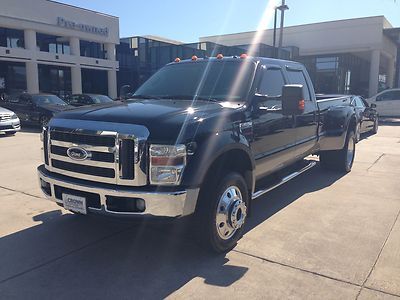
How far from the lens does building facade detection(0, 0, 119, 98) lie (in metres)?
25.3

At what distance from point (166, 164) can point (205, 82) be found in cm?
181

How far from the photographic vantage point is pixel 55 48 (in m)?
30.8

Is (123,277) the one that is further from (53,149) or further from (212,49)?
(212,49)

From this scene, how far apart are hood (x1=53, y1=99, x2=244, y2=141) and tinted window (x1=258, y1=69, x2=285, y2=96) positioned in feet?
2.23

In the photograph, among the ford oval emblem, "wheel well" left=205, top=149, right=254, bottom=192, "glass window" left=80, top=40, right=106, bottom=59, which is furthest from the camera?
"glass window" left=80, top=40, right=106, bottom=59

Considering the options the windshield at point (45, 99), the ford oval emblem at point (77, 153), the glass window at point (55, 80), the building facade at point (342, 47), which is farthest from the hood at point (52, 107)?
the building facade at point (342, 47)

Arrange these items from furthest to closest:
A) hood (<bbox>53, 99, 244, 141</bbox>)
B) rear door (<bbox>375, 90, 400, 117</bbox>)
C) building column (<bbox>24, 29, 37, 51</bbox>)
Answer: building column (<bbox>24, 29, 37, 51</bbox>)
rear door (<bbox>375, 90, 400, 117</bbox>)
hood (<bbox>53, 99, 244, 141</bbox>)

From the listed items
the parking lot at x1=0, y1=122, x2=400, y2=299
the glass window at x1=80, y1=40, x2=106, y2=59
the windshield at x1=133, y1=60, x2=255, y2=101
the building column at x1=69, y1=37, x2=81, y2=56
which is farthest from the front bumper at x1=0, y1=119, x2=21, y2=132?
the glass window at x1=80, y1=40, x2=106, y2=59

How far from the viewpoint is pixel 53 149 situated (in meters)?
4.11

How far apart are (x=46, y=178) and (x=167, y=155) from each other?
4.88ft

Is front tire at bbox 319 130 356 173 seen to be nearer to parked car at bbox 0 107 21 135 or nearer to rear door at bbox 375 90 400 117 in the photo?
parked car at bbox 0 107 21 135

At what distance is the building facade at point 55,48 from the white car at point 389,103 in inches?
785

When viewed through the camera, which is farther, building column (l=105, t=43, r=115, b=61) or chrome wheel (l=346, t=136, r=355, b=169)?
building column (l=105, t=43, r=115, b=61)

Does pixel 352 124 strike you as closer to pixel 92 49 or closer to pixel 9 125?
pixel 9 125
